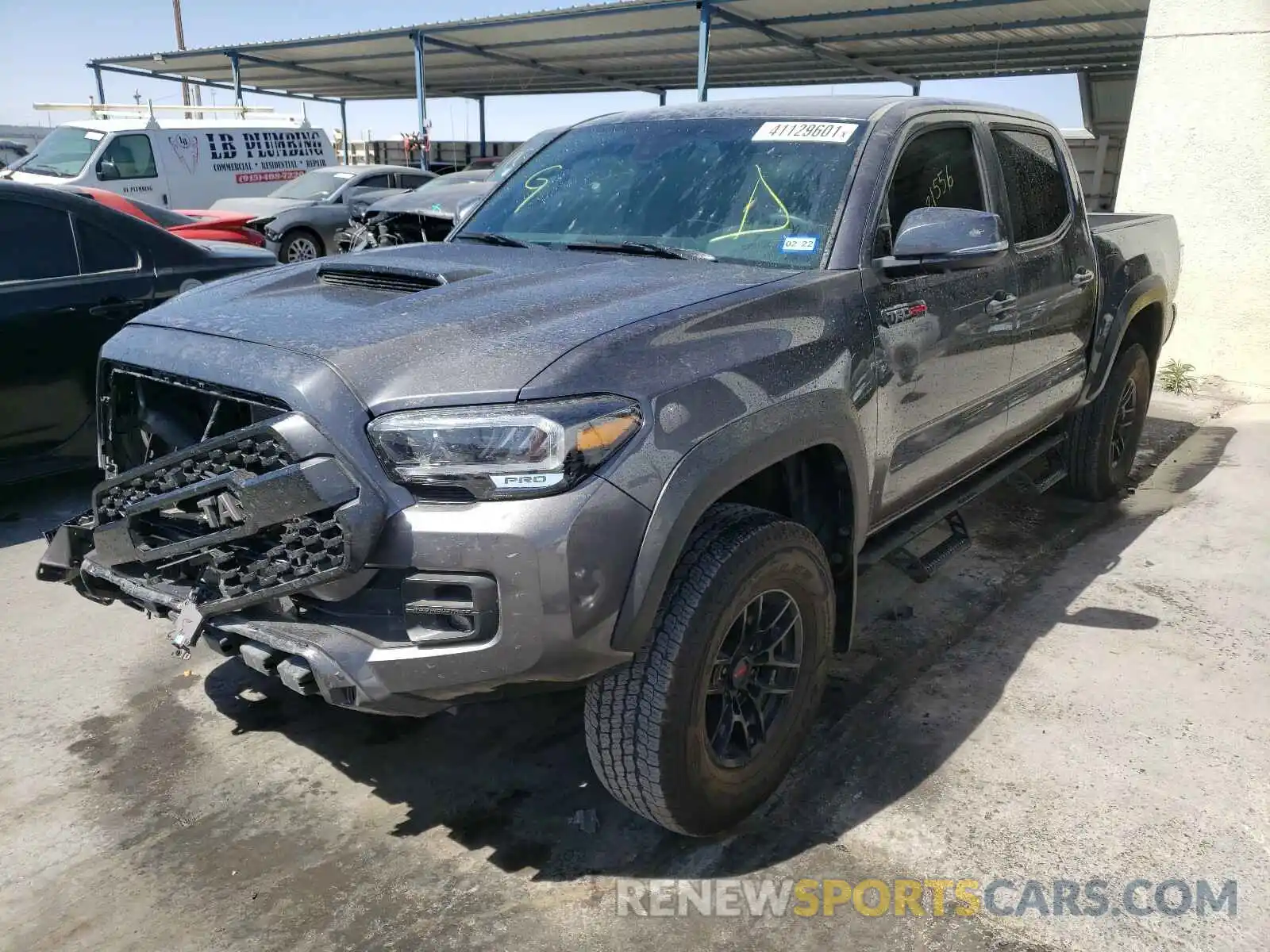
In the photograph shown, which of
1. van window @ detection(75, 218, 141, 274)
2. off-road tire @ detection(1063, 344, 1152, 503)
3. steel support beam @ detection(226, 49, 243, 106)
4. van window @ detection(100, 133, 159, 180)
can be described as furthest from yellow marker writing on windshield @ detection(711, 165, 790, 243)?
steel support beam @ detection(226, 49, 243, 106)

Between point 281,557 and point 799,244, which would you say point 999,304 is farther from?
point 281,557

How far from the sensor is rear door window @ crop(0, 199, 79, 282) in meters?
4.80

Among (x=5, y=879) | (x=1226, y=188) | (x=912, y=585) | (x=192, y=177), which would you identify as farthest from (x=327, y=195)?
(x=5, y=879)

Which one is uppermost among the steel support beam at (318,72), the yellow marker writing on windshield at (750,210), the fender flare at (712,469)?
the steel support beam at (318,72)

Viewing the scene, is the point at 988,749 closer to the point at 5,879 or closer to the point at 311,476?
the point at 311,476

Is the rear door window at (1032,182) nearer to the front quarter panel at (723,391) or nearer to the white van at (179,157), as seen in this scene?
the front quarter panel at (723,391)

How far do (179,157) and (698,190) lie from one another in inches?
574

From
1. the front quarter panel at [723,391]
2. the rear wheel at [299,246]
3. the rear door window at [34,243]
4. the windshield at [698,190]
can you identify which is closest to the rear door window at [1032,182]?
the windshield at [698,190]

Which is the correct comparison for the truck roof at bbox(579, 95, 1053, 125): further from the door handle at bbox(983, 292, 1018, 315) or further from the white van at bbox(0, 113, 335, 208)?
the white van at bbox(0, 113, 335, 208)

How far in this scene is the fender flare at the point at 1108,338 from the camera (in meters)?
4.73

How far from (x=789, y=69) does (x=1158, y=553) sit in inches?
759

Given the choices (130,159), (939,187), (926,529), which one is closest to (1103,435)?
(926,529)

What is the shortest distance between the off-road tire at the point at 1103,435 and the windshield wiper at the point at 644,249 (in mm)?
2681

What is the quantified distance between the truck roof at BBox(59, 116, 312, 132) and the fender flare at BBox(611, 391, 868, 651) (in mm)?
14966
